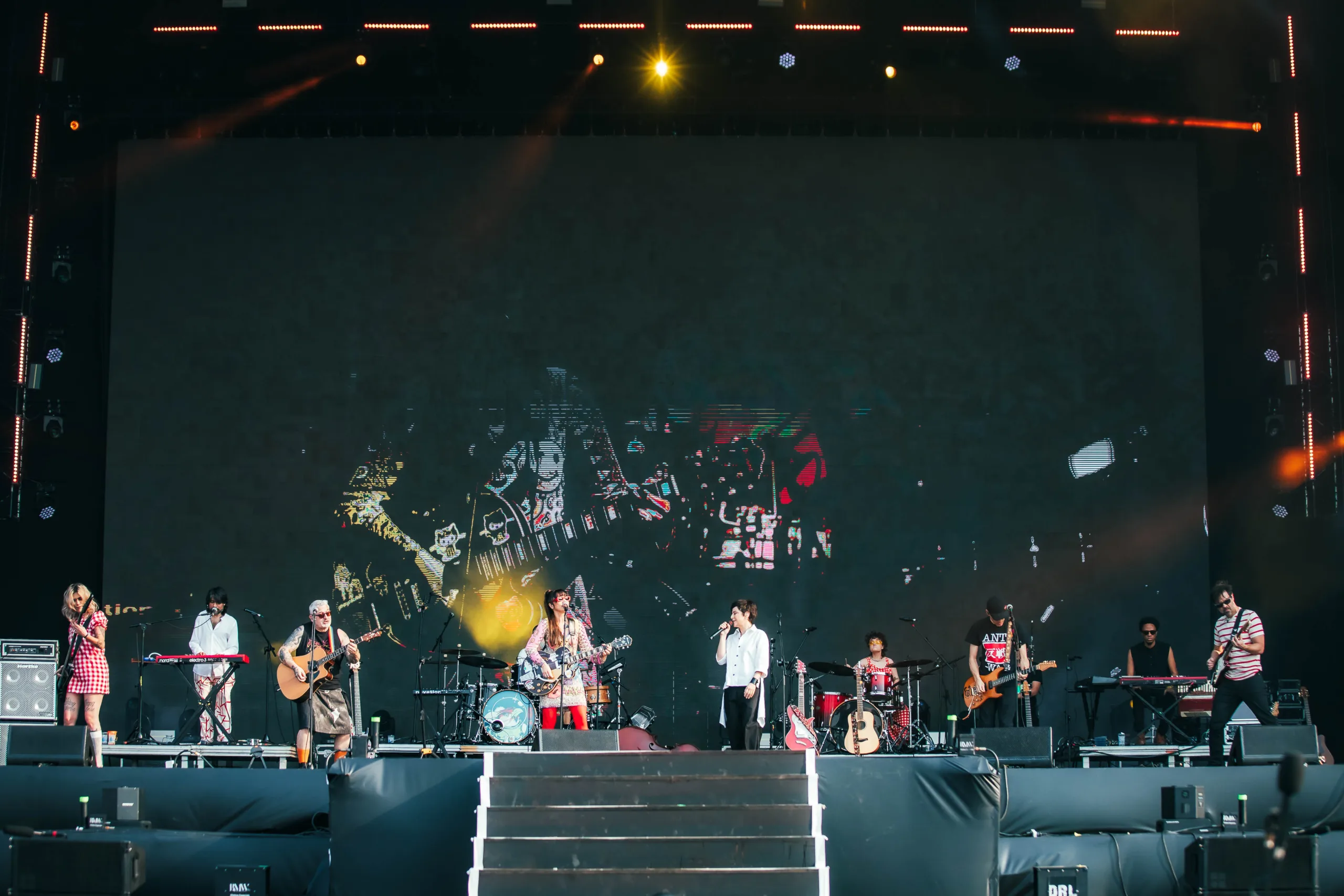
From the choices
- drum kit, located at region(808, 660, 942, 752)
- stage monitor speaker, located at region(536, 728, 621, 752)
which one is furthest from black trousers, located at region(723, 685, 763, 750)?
stage monitor speaker, located at region(536, 728, 621, 752)

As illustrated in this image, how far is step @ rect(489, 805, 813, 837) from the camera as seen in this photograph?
339 inches

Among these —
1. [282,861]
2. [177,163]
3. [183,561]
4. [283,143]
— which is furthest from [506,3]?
[282,861]

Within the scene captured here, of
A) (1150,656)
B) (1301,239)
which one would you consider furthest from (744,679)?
(1301,239)

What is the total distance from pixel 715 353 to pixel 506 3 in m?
4.27

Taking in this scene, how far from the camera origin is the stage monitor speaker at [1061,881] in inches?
335

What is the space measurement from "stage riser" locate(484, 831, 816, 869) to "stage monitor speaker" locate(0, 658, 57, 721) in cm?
494

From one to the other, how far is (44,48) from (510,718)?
348 inches

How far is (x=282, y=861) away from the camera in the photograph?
889cm

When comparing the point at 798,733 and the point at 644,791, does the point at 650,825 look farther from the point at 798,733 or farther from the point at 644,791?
the point at 798,733

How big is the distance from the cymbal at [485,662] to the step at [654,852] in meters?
3.56

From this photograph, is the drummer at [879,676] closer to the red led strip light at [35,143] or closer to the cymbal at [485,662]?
the cymbal at [485,662]

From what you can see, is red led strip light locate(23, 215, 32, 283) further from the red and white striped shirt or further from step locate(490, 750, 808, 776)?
the red and white striped shirt

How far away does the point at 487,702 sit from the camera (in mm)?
11508

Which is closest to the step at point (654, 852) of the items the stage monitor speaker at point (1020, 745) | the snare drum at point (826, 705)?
the stage monitor speaker at point (1020, 745)
